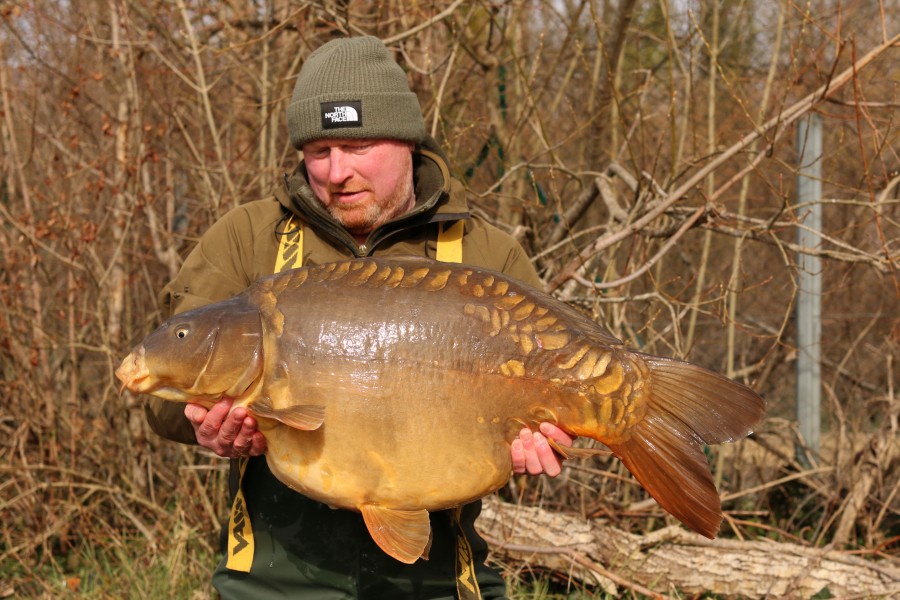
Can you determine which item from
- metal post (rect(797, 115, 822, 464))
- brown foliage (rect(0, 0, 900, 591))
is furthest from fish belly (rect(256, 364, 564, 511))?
metal post (rect(797, 115, 822, 464))

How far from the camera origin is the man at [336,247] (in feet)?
6.64

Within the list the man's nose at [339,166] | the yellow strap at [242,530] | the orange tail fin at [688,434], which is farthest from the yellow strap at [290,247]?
the orange tail fin at [688,434]

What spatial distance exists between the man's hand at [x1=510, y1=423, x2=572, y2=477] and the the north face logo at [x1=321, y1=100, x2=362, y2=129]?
0.81 meters

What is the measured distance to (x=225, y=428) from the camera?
176cm

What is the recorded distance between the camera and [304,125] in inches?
84.9

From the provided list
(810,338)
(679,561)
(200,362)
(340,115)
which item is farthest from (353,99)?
(810,338)

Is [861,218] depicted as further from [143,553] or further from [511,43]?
[143,553]

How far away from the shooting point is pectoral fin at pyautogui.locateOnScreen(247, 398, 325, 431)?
5.50 feet

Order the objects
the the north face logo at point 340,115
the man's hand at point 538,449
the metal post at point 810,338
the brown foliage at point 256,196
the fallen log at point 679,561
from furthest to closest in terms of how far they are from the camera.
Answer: the metal post at point 810,338, the brown foliage at point 256,196, the fallen log at point 679,561, the the north face logo at point 340,115, the man's hand at point 538,449

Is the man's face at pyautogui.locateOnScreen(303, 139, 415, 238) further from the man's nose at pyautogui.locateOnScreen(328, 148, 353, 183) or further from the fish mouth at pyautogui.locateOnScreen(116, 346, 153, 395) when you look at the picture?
the fish mouth at pyautogui.locateOnScreen(116, 346, 153, 395)

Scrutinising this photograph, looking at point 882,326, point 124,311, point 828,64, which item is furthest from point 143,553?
point 828,64

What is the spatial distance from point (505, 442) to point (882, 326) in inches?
136

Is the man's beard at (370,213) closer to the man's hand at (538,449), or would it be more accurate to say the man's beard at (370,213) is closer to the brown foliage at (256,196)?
the man's hand at (538,449)

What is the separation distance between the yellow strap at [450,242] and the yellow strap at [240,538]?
63 centimetres
